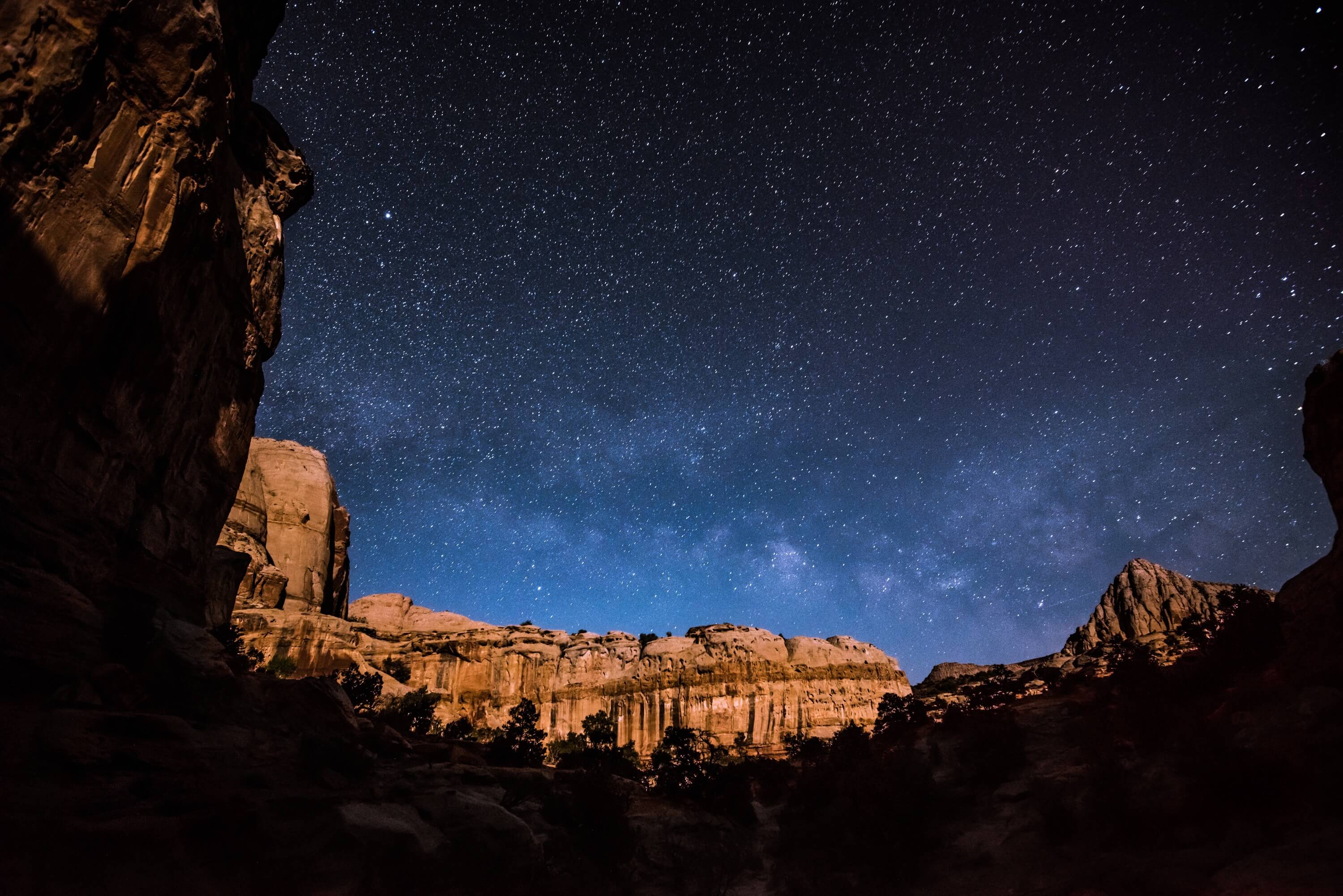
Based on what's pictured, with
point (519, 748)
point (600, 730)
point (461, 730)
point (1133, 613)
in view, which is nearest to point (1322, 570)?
point (519, 748)

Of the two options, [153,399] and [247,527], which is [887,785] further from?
[247,527]

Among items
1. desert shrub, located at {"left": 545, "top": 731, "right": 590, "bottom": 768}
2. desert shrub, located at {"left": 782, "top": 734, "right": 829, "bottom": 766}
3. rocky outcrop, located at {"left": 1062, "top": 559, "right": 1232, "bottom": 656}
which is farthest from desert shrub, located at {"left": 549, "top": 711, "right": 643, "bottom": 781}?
rocky outcrop, located at {"left": 1062, "top": 559, "right": 1232, "bottom": 656}

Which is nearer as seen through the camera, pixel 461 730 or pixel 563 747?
pixel 461 730

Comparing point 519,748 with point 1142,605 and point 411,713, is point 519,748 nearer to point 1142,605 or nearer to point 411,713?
point 411,713

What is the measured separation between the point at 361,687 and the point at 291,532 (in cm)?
2806

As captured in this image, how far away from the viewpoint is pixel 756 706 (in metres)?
78.4

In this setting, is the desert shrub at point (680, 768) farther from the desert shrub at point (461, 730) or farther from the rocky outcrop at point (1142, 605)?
the rocky outcrop at point (1142, 605)

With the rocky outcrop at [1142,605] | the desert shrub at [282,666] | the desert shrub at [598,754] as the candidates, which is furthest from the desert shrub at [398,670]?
the rocky outcrop at [1142,605]

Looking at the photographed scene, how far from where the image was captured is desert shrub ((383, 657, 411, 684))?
63094 millimetres

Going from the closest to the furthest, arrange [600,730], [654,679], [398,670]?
[600,730]
[398,670]
[654,679]

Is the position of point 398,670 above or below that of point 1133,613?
below

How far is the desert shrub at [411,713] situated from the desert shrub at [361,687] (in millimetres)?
1222

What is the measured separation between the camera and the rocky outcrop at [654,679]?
75625mm

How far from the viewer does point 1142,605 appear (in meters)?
71.6
